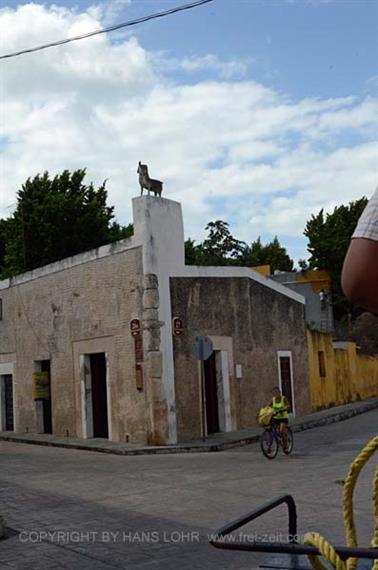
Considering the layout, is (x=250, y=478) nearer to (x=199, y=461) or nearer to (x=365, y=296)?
(x=199, y=461)

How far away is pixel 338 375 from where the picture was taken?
26875mm

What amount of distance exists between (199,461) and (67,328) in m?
6.89

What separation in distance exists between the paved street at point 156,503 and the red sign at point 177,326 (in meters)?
3.19

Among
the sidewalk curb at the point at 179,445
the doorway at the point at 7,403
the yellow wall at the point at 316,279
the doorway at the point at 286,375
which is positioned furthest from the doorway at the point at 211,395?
the yellow wall at the point at 316,279

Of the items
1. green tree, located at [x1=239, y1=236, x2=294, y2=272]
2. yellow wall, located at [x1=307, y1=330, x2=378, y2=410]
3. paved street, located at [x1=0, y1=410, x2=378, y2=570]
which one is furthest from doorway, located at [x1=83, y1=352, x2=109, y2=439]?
green tree, located at [x1=239, y1=236, x2=294, y2=272]

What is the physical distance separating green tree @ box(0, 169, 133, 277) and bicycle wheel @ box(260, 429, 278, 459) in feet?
76.3

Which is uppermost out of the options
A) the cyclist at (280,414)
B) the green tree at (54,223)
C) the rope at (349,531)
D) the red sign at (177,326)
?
the green tree at (54,223)

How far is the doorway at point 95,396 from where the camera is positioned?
62.2 feet

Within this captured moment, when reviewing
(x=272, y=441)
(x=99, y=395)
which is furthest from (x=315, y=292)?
(x=272, y=441)

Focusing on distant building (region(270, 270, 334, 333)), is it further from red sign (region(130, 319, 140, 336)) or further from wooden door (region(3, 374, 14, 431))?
red sign (region(130, 319, 140, 336))

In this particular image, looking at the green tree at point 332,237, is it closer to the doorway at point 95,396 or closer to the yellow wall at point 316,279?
the yellow wall at point 316,279

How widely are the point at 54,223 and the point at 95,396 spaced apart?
1851cm

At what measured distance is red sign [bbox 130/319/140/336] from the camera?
17.4 m

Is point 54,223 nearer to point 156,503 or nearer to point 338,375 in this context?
point 338,375
